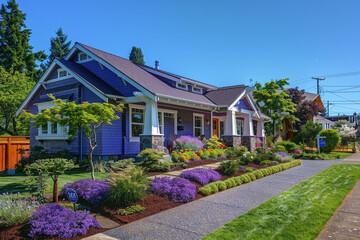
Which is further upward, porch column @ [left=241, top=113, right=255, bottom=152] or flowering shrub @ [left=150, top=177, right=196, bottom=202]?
porch column @ [left=241, top=113, right=255, bottom=152]

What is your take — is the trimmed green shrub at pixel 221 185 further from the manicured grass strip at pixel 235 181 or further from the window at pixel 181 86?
the window at pixel 181 86

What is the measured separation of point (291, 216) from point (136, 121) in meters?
9.50

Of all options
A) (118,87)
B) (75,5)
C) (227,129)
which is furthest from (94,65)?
(227,129)

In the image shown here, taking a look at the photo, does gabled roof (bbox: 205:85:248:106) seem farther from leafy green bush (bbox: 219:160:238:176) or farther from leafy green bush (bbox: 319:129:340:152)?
leafy green bush (bbox: 319:129:340:152)

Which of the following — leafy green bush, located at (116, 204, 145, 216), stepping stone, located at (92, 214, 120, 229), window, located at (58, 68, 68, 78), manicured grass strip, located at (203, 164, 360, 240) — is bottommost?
stepping stone, located at (92, 214, 120, 229)

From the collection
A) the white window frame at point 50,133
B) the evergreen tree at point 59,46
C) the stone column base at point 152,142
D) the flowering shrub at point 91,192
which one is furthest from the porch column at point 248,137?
the evergreen tree at point 59,46

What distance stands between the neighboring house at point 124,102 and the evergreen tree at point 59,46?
A: 25020mm

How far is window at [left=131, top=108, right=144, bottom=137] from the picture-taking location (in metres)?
12.9

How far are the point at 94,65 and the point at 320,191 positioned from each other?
11.9 meters

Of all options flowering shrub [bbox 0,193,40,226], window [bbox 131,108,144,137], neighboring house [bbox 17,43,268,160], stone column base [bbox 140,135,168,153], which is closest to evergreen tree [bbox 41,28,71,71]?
neighboring house [bbox 17,43,268,160]

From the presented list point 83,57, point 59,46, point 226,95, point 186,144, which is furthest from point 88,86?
point 59,46

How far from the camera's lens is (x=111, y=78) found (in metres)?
13.1

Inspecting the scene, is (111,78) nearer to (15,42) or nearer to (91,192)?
(91,192)

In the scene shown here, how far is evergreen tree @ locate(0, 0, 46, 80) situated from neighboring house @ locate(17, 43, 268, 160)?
50.0 ft
